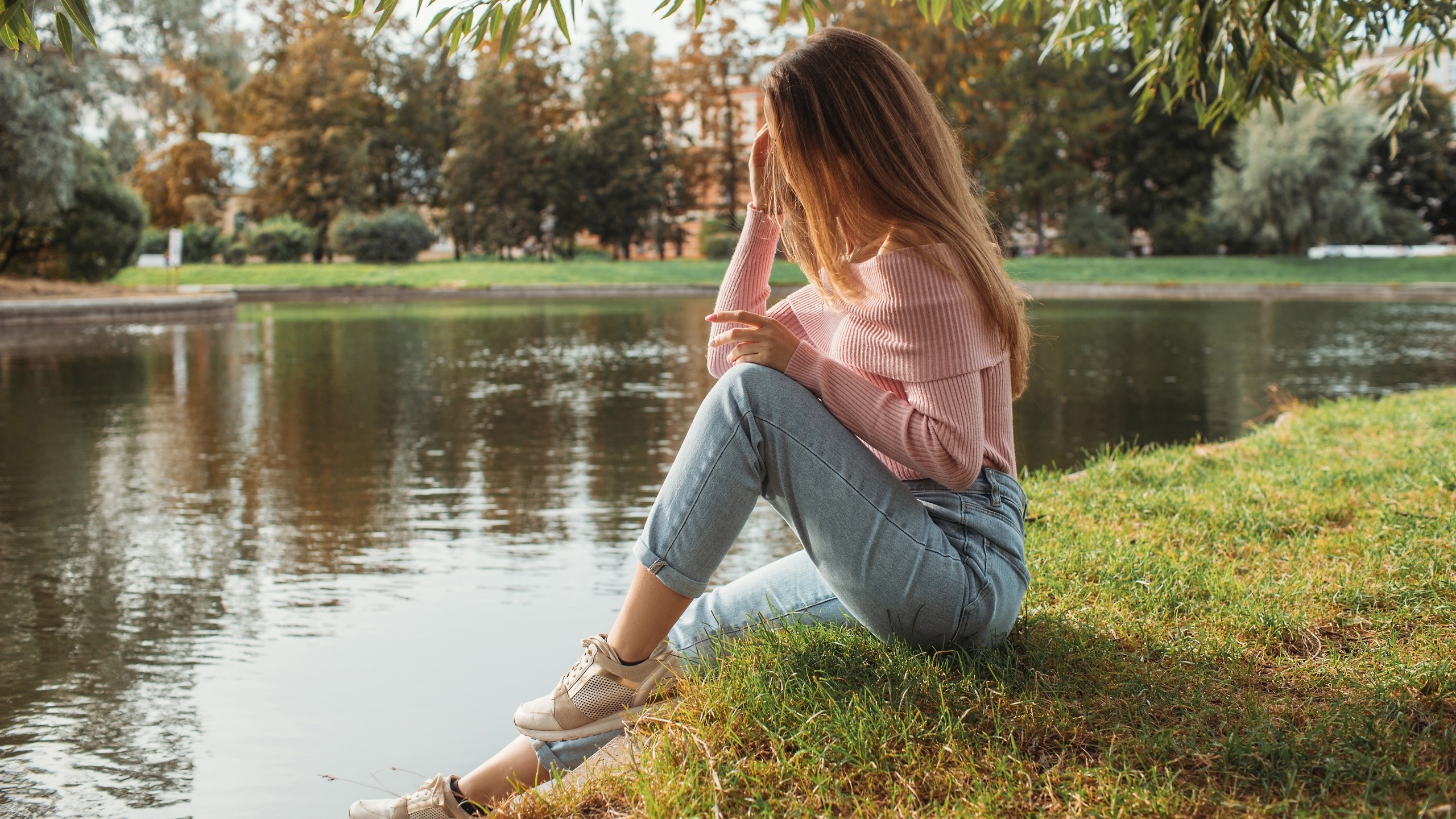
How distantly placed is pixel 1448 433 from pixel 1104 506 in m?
2.35

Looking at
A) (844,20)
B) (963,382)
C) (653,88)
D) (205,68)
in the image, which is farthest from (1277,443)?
(653,88)

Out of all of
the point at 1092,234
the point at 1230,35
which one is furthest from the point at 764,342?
the point at 1092,234

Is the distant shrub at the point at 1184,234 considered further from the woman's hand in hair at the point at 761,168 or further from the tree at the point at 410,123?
the woman's hand in hair at the point at 761,168

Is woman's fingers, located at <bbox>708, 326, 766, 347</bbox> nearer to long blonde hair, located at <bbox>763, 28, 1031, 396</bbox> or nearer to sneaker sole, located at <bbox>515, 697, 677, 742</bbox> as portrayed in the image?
long blonde hair, located at <bbox>763, 28, 1031, 396</bbox>

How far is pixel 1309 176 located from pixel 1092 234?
7.34m

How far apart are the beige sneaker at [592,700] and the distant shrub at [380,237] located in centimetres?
3766

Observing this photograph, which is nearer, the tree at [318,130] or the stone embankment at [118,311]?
the stone embankment at [118,311]

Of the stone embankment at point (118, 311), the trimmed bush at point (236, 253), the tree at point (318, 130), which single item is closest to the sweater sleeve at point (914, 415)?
the stone embankment at point (118, 311)

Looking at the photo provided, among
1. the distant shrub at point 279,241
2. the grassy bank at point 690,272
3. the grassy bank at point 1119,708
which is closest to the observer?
the grassy bank at point 1119,708

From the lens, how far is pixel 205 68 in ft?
79.1

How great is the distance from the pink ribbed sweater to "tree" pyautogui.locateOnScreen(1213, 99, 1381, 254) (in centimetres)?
3671

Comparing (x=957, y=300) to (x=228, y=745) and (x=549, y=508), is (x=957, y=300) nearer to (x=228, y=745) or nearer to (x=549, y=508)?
(x=228, y=745)

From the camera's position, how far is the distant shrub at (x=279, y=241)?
3794cm

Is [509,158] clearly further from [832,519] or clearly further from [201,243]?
[832,519]
